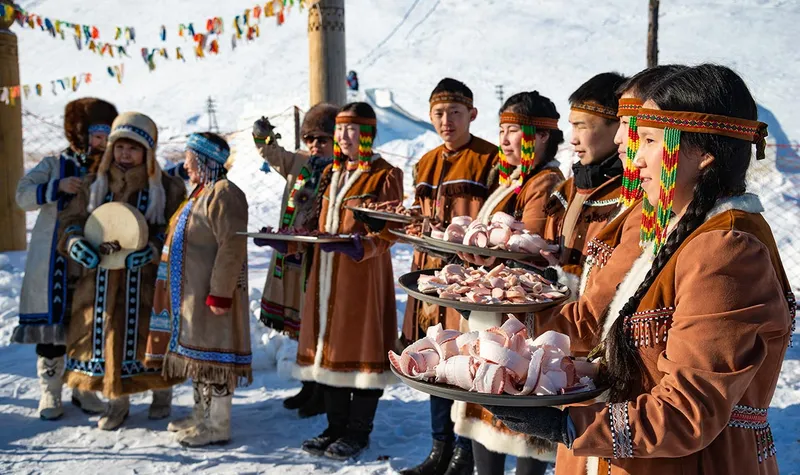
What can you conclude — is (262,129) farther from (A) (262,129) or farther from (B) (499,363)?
(B) (499,363)

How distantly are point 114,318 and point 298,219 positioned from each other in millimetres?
1333

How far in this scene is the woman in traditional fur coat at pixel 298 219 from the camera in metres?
4.95

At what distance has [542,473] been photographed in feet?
10.4

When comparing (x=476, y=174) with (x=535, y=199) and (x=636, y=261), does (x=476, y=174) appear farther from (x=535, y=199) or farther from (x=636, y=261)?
(x=636, y=261)

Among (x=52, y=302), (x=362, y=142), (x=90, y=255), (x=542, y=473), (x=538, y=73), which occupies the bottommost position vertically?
(x=542, y=473)

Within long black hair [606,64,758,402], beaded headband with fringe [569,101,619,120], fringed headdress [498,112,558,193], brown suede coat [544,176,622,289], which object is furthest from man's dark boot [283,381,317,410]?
long black hair [606,64,758,402]

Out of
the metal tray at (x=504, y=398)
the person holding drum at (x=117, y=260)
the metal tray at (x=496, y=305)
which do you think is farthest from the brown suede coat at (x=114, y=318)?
the metal tray at (x=504, y=398)

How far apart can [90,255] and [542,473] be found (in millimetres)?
2979

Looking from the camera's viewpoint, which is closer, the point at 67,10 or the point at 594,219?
the point at 594,219

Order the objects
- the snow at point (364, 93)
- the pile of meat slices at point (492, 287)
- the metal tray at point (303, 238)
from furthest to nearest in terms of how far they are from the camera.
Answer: the snow at point (364, 93), the metal tray at point (303, 238), the pile of meat slices at point (492, 287)

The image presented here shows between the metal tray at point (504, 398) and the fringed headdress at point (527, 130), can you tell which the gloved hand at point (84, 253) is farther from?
the metal tray at point (504, 398)

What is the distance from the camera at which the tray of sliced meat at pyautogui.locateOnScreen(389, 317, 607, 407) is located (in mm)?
1448

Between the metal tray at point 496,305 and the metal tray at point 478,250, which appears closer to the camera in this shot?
the metal tray at point 496,305

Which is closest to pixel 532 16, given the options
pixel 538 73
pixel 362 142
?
pixel 538 73
